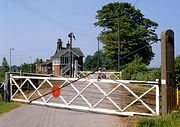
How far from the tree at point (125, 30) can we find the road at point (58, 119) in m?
39.9

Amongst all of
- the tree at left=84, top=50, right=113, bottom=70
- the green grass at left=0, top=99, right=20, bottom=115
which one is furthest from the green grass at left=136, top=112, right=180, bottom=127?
the tree at left=84, top=50, right=113, bottom=70

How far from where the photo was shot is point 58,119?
11.8 metres

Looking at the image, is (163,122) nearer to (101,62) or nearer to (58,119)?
→ (58,119)

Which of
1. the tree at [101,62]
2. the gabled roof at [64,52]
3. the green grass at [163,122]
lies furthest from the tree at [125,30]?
the green grass at [163,122]

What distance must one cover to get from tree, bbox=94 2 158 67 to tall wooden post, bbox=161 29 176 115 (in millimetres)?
40390

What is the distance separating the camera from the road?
10.9 metres

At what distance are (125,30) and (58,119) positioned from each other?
45022 millimetres

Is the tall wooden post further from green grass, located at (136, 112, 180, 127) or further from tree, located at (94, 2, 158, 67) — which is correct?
tree, located at (94, 2, 158, 67)

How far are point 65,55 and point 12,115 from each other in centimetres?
6910

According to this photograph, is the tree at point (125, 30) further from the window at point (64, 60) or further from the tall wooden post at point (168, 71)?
the tall wooden post at point (168, 71)

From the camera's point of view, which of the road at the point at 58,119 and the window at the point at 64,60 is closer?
the road at the point at 58,119

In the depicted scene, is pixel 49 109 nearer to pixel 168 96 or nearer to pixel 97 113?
pixel 97 113

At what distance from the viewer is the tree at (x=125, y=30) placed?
181 feet

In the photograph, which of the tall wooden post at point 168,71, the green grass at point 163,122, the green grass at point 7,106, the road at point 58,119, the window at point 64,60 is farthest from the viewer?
the window at point 64,60
